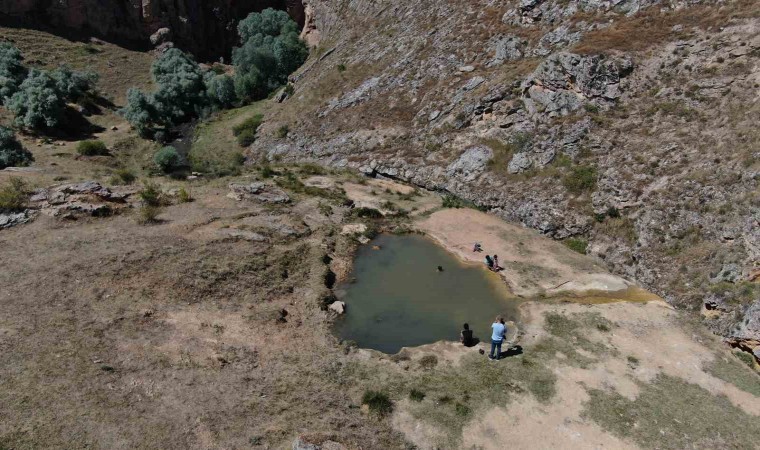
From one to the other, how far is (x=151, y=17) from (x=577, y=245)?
82.2 m

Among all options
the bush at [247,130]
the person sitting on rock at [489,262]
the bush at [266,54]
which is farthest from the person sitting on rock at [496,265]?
the bush at [266,54]

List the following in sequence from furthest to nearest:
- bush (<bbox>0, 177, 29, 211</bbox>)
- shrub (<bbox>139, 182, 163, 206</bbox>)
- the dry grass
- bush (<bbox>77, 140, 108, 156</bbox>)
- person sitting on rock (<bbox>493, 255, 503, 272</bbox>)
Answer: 1. bush (<bbox>77, 140, 108, 156</bbox>)
2. the dry grass
3. shrub (<bbox>139, 182, 163, 206</bbox>)
4. bush (<bbox>0, 177, 29, 211</bbox>)
5. person sitting on rock (<bbox>493, 255, 503, 272</bbox>)

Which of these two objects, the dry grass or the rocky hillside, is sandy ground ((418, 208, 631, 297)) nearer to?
the rocky hillside

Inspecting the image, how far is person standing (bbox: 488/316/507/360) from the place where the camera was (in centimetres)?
2523

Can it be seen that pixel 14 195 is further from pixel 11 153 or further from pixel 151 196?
pixel 11 153

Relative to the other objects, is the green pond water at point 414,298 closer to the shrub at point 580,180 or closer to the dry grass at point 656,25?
the shrub at point 580,180

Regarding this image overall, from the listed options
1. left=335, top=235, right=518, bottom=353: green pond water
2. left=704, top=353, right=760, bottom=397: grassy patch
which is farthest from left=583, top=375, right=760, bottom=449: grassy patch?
left=335, top=235, right=518, bottom=353: green pond water

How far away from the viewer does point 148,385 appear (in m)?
22.7

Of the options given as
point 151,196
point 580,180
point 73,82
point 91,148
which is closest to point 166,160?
point 91,148

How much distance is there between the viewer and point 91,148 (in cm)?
5569

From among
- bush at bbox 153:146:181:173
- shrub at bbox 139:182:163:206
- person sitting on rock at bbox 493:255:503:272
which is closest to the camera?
person sitting on rock at bbox 493:255:503:272

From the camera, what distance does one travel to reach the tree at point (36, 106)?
57.9 metres

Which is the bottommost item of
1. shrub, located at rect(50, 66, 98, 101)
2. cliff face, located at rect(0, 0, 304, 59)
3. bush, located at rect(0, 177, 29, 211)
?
bush, located at rect(0, 177, 29, 211)

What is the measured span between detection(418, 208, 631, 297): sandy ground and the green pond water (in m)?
1.63
